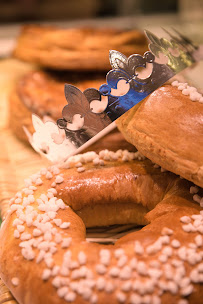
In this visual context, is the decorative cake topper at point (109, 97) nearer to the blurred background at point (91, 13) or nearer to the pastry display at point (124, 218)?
the pastry display at point (124, 218)

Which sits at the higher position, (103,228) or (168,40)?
(168,40)

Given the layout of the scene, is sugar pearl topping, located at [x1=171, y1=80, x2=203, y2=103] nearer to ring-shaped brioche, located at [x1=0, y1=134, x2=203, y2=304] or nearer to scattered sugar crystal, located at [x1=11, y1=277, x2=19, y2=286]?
ring-shaped brioche, located at [x1=0, y1=134, x2=203, y2=304]

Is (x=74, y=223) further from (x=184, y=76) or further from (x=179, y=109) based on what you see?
(x=184, y=76)

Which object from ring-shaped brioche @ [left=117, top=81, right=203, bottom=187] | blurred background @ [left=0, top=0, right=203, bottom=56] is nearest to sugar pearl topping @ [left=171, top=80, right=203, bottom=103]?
ring-shaped brioche @ [left=117, top=81, right=203, bottom=187]

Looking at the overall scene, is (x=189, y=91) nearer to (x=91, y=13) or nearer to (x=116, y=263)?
(x=116, y=263)

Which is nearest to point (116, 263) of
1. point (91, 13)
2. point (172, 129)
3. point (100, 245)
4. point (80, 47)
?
point (100, 245)

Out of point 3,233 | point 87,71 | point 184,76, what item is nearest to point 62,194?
point 3,233

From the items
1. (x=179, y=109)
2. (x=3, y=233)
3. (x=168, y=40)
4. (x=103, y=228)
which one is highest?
(x=168, y=40)
